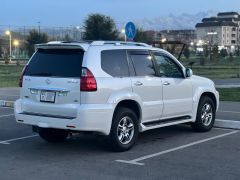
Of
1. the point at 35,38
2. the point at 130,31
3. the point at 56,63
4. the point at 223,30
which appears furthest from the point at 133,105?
the point at 223,30

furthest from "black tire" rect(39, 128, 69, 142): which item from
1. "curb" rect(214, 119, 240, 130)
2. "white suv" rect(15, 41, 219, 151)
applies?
"curb" rect(214, 119, 240, 130)

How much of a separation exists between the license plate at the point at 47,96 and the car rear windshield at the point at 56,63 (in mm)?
308

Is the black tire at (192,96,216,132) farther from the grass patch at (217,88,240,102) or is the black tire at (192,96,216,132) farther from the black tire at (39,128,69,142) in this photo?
the grass patch at (217,88,240,102)

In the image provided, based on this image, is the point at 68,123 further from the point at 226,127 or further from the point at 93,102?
the point at 226,127

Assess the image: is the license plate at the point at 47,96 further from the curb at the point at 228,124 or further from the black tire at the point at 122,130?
the curb at the point at 228,124

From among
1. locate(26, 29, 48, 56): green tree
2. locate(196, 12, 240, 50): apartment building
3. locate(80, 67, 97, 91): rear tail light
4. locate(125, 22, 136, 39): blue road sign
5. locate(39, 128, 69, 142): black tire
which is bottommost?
locate(39, 128, 69, 142): black tire

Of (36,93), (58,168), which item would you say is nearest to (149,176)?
(58,168)

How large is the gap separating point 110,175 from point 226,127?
181 inches

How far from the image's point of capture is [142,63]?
894 cm

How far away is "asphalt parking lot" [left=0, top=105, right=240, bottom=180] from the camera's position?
268 inches

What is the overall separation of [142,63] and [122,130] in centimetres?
135

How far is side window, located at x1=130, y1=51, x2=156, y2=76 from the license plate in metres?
1.56

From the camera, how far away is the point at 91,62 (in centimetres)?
796

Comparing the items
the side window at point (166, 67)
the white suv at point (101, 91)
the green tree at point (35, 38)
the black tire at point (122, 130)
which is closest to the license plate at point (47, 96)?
the white suv at point (101, 91)
